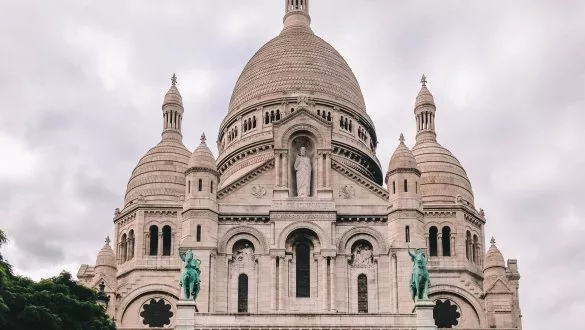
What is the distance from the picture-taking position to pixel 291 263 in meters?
60.4

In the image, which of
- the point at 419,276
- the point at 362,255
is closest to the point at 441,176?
the point at 362,255

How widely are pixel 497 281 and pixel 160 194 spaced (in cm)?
2095

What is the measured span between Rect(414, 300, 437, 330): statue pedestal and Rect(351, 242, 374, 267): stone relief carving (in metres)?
6.29

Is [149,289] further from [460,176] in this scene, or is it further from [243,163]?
[460,176]

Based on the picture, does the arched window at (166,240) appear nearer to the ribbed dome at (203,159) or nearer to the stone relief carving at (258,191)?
the ribbed dome at (203,159)

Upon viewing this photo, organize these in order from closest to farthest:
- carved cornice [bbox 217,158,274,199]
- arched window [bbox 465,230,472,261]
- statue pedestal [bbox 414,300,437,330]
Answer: statue pedestal [bbox 414,300,437,330]
carved cornice [bbox 217,158,274,199]
arched window [bbox 465,230,472,261]

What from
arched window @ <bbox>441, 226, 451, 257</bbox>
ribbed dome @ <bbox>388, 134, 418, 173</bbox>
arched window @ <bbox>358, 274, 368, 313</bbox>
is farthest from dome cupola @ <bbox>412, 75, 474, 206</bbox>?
arched window @ <bbox>358, 274, 368, 313</bbox>

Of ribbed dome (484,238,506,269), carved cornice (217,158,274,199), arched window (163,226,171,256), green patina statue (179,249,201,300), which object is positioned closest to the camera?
green patina statue (179,249,201,300)

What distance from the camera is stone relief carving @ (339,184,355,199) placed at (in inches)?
2457

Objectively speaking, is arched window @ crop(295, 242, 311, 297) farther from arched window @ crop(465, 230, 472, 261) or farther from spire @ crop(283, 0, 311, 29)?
spire @ crop(283, 0, 311, 29)

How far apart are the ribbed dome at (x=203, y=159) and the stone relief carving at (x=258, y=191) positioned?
2.38m

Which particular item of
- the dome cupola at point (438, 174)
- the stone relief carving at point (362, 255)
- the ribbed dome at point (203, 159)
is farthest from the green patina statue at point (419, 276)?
the dome cupola at point (438, 174)

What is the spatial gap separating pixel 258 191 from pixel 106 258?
11.5 m

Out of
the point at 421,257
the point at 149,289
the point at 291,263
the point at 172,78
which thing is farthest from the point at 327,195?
the point at 172,78
